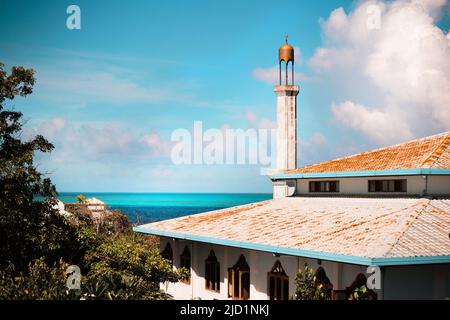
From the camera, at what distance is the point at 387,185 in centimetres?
2675

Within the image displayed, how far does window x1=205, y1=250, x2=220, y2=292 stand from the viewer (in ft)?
93.0

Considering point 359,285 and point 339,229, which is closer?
point 359,285

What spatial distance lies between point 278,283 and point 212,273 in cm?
497

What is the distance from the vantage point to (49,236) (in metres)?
24.5

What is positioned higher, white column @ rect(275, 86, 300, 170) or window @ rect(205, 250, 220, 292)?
white column @ rect(275, 86, 300, 170)

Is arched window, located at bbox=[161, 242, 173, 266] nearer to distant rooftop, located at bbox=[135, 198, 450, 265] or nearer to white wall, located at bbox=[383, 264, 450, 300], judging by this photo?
distant rooftop, located at bbox=[135, 198, 450, 265]

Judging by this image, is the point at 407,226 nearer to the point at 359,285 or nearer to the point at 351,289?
the point at 359,285

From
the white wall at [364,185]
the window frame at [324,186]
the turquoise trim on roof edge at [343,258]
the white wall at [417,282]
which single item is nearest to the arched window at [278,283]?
the turquoise trim on roof edge at [343,258]

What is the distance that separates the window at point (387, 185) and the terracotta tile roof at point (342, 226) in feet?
1.99

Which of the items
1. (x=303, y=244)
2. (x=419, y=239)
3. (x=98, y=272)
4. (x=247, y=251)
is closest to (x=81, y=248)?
(x=98, y=272)

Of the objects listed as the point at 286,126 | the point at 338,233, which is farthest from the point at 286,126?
the point at 338,233

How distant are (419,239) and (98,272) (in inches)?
447

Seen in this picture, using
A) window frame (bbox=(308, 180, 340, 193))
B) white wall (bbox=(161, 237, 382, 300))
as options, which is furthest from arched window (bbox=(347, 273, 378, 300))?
window frame (bbox=(308, 180, 340, 193))

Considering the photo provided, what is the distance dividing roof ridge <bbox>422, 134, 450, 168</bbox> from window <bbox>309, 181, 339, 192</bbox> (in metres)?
4.58
